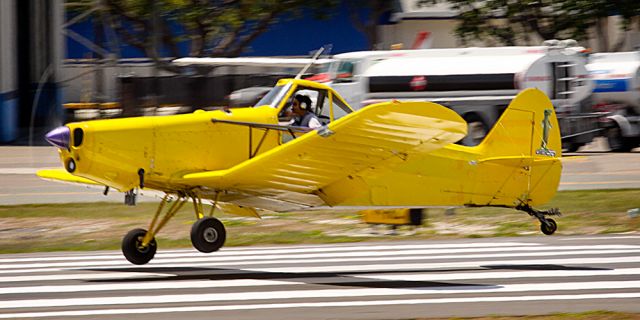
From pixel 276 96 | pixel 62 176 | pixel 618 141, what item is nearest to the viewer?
pixel 276 96

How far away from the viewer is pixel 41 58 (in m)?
38.5

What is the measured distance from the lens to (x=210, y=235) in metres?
12.2

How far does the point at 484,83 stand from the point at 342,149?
18552 mm

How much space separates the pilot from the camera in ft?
42.5

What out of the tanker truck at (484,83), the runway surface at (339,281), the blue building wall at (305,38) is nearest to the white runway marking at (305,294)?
the runway surface at (339,281)

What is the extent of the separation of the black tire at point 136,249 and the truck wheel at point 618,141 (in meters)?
20.3

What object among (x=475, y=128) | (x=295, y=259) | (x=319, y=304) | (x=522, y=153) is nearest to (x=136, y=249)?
(x=295, y=259)

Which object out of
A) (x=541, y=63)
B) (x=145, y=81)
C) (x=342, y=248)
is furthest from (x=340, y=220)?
(x=145, y=81)

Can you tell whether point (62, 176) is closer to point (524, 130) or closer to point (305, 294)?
point (305, 294)

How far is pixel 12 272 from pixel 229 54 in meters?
30.0

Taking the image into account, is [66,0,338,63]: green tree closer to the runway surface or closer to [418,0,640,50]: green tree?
[418,0,640,50]: green tree

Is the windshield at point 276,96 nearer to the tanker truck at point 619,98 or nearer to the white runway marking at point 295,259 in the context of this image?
the white runway marking at point 295,259

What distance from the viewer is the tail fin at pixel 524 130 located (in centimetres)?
1386

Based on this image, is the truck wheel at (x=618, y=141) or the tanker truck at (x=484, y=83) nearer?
the tanker truck at (x=484, y=83)
